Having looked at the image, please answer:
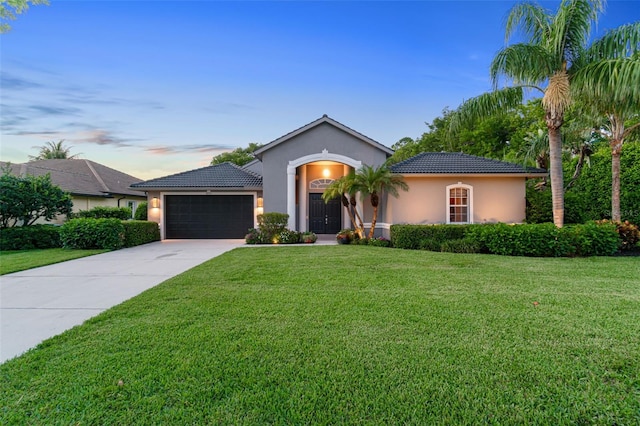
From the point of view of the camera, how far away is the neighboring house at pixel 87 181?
70.9 ft

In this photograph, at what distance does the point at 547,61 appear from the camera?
1027 centimetres

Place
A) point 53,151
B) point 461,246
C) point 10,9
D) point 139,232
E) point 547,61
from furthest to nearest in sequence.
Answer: point 53,151
point 139,232
point 461,246
point 547,61
point 10,9

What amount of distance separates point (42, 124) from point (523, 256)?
24992 millimetres

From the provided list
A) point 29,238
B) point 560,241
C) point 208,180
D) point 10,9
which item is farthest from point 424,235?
point 29,238

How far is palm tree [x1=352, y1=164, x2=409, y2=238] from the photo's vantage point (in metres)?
12.8

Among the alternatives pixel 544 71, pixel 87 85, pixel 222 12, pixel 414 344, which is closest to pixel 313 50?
pixel 222 12

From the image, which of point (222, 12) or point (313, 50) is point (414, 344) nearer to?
point (222, 12)

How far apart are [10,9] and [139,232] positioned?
10424mm

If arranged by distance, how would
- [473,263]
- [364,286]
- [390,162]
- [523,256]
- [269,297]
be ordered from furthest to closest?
[390,162] < [523,256] < [473,263] < [364,286] < [269,297]

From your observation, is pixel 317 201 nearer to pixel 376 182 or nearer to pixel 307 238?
pixel 307 238

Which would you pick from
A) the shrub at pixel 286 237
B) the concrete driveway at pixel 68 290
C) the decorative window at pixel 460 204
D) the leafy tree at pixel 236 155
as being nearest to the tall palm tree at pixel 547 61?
the decorative window at pixel 460 204

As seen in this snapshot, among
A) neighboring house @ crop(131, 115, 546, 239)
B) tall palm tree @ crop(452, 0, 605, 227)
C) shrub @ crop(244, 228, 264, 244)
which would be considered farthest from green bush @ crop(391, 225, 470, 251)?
shrub @ crop(244, 228, 264, 244)

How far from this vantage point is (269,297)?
5.48m

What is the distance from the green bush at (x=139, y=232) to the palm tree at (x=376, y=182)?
1049 centimetres
